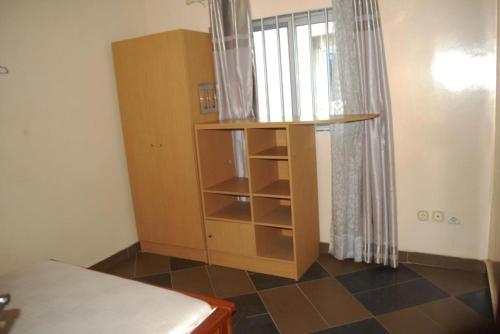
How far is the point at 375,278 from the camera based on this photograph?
8.39 ft

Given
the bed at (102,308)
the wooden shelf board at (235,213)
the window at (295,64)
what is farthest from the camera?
the wooden shelf board at (235,213)

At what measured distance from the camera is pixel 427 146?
2.50m

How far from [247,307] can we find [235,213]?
2.55 ft

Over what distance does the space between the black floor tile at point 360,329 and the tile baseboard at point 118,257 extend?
5.89ft

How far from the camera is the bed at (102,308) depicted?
4.34 ft

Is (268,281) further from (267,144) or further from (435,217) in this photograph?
(435,217)

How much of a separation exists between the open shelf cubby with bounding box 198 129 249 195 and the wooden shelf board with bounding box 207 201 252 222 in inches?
8.2

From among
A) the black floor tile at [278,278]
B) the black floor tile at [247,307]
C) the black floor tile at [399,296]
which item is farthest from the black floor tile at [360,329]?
the black floor tile at [278,278]

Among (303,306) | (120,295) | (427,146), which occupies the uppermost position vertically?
(427,146)

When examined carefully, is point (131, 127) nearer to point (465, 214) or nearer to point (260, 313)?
point (260, 313)

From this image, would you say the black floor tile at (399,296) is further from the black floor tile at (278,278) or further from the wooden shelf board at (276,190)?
the wooden shelf board at (276,190)

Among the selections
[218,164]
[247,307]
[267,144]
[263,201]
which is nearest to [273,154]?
[267,144]

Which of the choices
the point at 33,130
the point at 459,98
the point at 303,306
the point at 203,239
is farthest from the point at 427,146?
the point at 33,130

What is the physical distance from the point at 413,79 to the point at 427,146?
46 cm
